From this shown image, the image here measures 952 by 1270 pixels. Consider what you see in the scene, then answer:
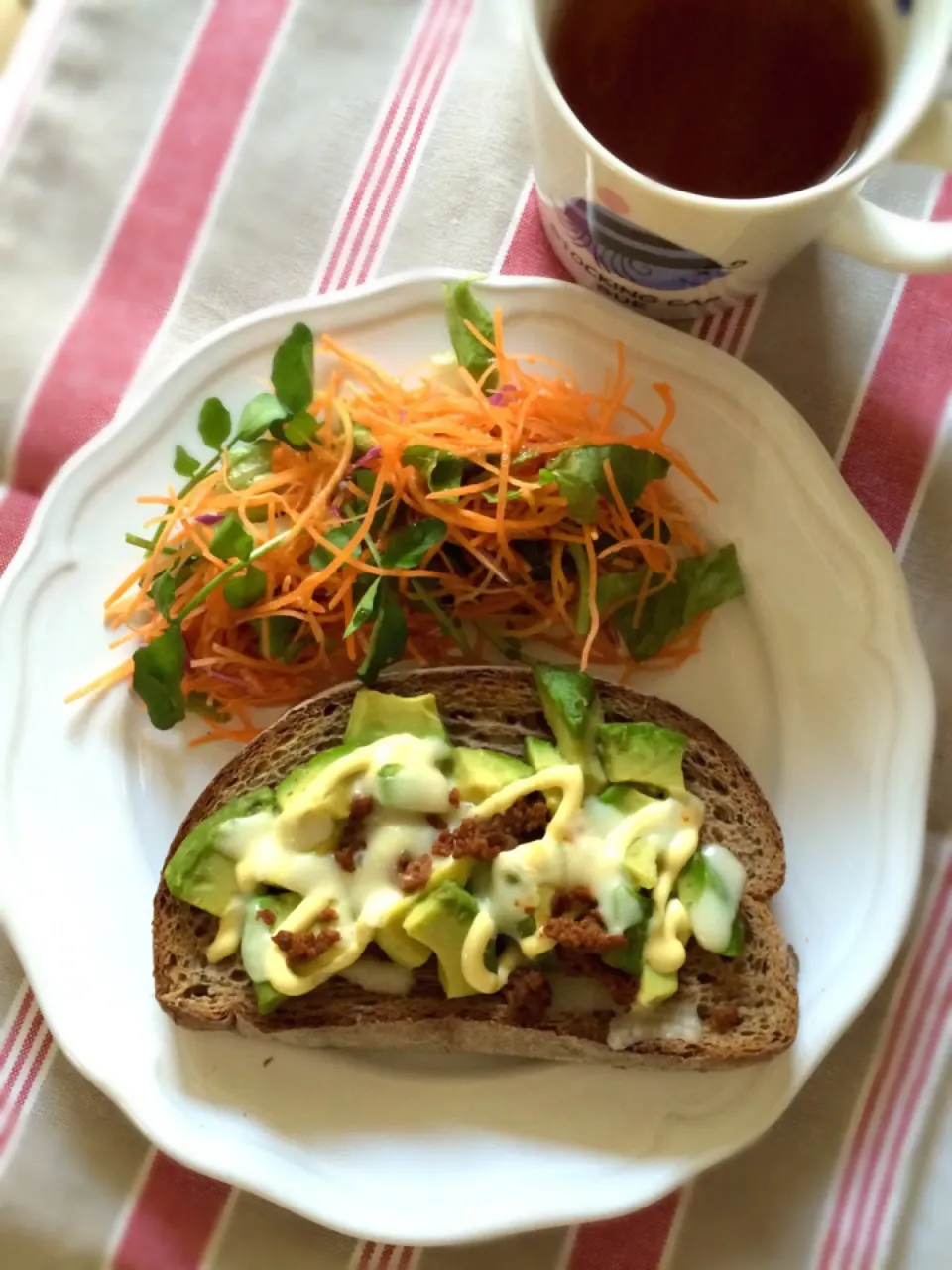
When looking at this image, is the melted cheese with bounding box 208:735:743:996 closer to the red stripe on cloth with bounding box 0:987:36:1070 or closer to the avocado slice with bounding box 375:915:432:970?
the avocado slice with bounding box 375:915:432:970

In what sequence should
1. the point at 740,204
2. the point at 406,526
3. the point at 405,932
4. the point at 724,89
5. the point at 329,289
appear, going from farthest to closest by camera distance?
the point at 329,289, the point at 406,526, the point at 405,932, the point at 724,89, the point at 740,204

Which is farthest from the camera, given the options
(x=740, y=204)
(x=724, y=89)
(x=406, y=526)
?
(x=406, y=526)

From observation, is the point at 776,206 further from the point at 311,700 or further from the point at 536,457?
the point at 311,700

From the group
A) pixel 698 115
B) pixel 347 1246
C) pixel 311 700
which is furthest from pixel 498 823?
pixel 698 115

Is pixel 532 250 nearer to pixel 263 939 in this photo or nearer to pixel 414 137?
pixel 414 137

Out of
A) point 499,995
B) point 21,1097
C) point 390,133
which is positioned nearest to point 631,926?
point 499,995

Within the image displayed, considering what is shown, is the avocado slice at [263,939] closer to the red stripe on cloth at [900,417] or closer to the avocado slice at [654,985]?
the avocado slice at [654,985]
